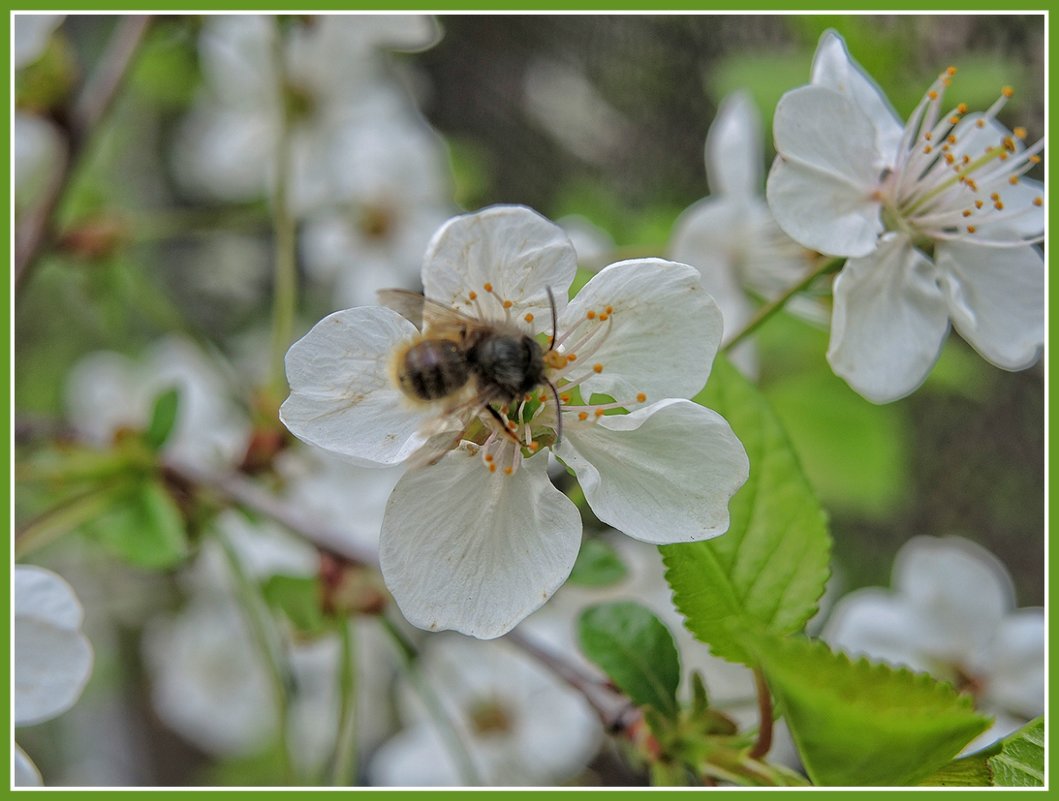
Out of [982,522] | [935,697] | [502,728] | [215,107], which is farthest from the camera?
[982,522]

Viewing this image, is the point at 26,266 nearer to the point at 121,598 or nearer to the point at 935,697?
the point at 935,697

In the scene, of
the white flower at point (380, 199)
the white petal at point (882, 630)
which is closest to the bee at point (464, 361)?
the white petal at point (882, 630)

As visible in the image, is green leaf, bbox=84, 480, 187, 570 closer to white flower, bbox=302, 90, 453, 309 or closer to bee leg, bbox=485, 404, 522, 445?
bee leg, bbox=485, 404, 522, 445

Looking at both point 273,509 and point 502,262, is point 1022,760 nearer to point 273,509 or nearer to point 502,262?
point 502,262

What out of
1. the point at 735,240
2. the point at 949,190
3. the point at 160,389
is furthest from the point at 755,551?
the point at 160,389

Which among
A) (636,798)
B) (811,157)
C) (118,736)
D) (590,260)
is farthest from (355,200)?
(118,736)

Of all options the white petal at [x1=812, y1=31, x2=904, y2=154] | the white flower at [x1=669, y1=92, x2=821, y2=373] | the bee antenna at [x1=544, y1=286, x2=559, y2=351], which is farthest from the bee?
the white flower at [x1=669, y1=92, x2=821, y2=373]
